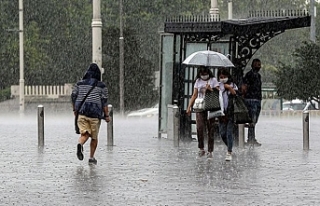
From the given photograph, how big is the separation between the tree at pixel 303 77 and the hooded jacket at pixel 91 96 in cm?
2642

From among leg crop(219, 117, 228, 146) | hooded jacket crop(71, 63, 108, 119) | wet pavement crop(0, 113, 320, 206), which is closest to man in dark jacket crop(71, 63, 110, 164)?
hooded jacket crop(71, 63, 108, 119)

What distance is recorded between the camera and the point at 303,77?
43.2m

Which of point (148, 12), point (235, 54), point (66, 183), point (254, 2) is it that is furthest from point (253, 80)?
point (254, 2)

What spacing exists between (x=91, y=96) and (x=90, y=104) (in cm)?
13

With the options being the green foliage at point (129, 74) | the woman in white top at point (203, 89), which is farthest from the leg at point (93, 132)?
the green foliage at point (129, 74)

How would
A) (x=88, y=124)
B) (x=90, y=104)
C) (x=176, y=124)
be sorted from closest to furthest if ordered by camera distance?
1. (x=90, y=104)
2. (x=88, y=124)
3. (x=176, y=124)

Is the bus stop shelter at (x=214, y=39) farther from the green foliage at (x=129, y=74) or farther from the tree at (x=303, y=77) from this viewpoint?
the green foliage at (x=129, y=74)

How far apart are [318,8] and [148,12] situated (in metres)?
23.6

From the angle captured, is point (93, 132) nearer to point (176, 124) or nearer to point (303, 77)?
point (176, 124)

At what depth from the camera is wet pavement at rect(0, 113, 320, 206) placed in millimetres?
12367

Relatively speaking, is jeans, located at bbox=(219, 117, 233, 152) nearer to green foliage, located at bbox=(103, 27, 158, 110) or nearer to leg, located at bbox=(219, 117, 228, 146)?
leg, located at bbox=(219, 117, 228, 146)

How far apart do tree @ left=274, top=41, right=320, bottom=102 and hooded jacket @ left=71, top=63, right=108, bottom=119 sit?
86.7ft

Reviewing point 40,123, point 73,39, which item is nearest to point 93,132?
point 40,123

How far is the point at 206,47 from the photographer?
850 inches
